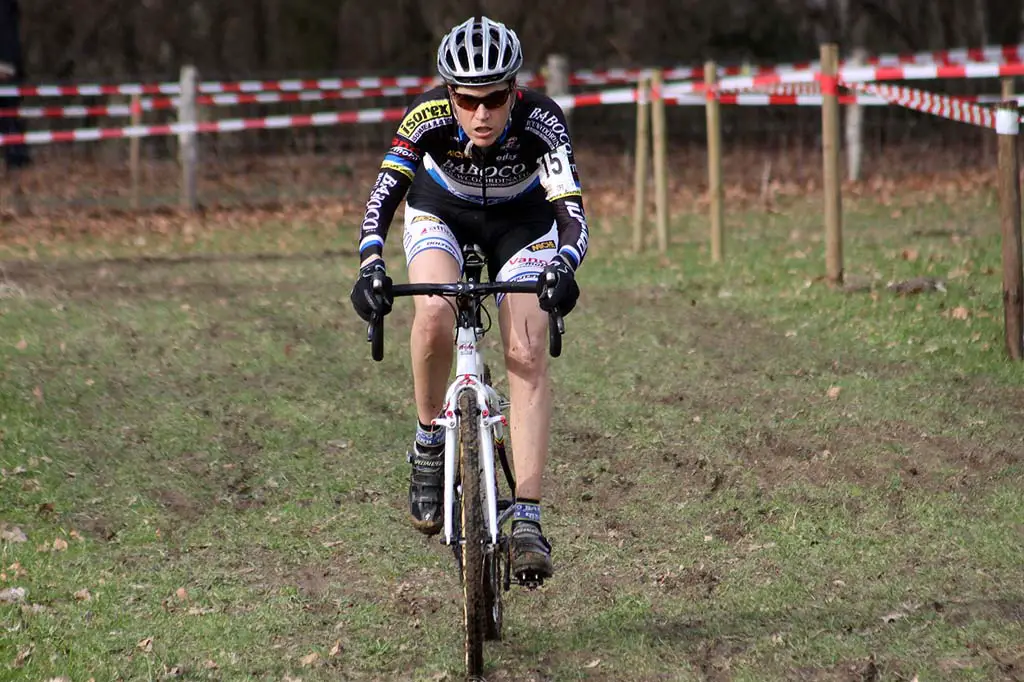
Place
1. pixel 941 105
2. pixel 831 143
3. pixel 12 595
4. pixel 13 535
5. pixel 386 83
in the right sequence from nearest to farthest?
pixel 12 595 → pixel 13 535 → pixel 941 105 → pixel 831 143 → pixel 386 83

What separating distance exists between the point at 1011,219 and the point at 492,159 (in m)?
4.28

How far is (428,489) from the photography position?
5.79 metres

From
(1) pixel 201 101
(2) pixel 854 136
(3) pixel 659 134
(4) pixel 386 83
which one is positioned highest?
(4) pixel 386 83

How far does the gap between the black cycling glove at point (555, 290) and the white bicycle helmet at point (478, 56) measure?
→ 0.73m

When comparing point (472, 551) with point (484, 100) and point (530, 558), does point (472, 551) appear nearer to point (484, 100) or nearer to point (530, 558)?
point (530, 558)

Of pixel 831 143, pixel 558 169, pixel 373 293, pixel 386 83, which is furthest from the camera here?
pixel 386 83

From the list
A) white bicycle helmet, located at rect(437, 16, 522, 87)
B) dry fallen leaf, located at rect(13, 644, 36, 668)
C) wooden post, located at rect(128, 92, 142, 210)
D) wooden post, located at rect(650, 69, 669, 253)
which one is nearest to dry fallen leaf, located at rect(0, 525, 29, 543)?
dry fallen leaf, located at rect(13, 644, 36, 668)

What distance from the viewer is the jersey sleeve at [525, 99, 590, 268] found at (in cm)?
549

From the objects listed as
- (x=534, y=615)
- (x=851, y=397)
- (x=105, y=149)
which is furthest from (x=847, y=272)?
(x=105, y=149)

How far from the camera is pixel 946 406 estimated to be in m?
8.27

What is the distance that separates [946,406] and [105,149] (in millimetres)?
16720

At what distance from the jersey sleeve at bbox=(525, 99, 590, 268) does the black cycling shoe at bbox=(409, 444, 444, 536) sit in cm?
99

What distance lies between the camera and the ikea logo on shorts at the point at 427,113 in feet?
18.1

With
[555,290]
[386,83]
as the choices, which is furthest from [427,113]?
[386,83]
